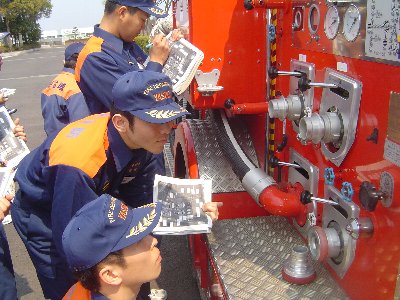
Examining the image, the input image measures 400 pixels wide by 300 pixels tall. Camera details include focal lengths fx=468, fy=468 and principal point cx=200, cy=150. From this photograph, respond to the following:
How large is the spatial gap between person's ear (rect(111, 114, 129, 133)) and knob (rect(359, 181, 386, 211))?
94 cm

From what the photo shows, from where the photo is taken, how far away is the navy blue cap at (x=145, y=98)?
6.09 ft

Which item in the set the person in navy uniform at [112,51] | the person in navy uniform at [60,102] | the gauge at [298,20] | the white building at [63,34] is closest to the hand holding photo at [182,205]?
the person in navy uniform at [112,51]

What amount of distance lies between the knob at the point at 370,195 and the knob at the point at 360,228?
0.12 meters

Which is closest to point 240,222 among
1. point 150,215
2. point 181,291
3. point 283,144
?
point 283,144

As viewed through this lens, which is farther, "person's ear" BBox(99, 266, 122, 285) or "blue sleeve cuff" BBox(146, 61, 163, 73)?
"blue sleeve cuff" BBox(146, 61, 163, 73)

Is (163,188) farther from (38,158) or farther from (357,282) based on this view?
(357,282)

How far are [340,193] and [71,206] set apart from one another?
3.50 ft

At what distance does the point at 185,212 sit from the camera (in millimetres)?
2326

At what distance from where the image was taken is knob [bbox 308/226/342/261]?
189cm

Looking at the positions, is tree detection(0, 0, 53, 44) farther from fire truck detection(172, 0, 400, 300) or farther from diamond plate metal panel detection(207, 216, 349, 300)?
diamond plate metal panel detection(207, 216, 349, 300)

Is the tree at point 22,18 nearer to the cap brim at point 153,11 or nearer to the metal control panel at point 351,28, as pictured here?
the cap brim at point 153,11

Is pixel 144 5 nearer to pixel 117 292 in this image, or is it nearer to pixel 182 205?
pixel 182 205

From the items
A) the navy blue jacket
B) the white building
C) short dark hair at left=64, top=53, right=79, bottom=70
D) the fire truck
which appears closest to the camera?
the fire truck

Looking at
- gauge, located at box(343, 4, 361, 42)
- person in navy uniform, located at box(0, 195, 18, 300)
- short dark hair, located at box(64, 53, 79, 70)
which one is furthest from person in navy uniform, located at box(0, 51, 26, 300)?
short dark hair, located at box(64, 53, 79, 70)
